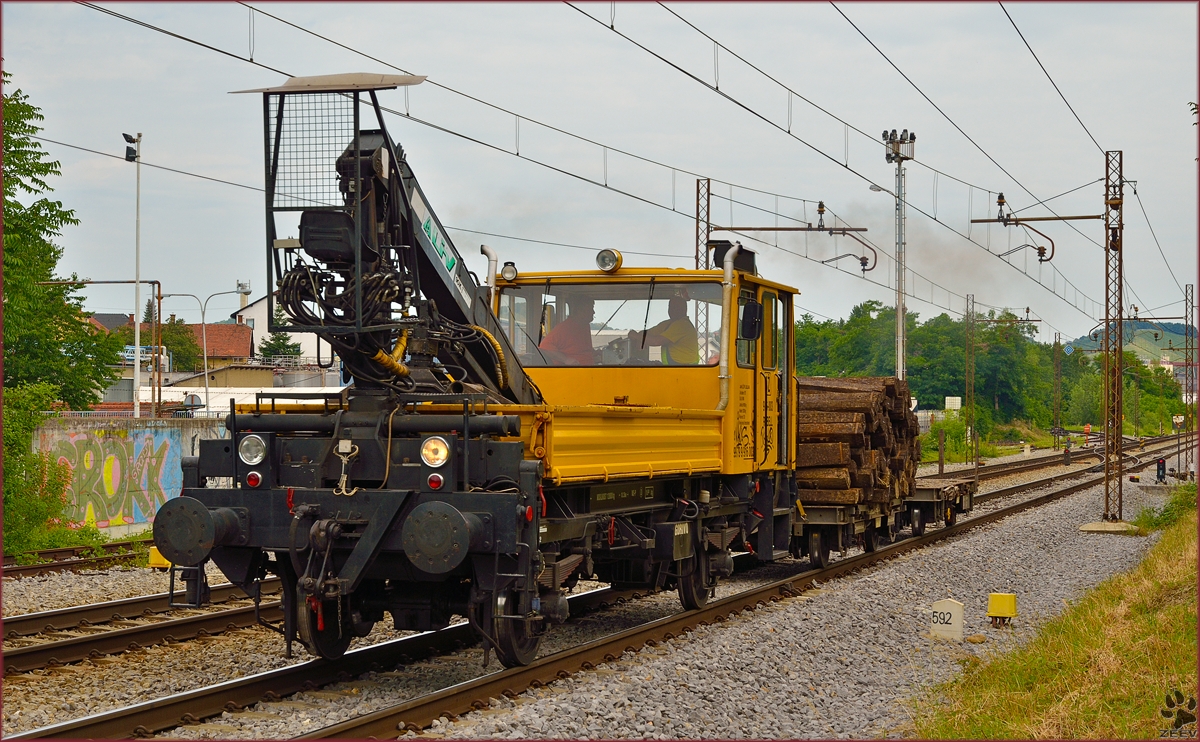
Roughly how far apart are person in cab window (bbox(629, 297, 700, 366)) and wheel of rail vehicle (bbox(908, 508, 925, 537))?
1031 centimetres

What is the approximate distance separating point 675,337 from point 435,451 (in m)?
4.34

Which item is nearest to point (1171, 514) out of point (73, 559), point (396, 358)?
point (73, 559)

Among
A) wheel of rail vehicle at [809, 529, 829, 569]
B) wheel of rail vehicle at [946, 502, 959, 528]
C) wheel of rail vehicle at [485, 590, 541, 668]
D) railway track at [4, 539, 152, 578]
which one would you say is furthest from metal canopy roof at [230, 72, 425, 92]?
wheel of rail vehicle at [946, 502, 959, 528]

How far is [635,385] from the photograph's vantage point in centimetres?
1168

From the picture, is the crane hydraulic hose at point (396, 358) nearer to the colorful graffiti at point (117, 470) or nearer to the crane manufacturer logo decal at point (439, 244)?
the crane manufacturer logo decal at point (439, 244)

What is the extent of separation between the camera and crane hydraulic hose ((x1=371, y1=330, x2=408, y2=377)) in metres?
8.17

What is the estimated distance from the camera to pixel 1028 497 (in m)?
31.0

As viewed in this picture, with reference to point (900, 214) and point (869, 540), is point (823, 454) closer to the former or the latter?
point (869, 540)

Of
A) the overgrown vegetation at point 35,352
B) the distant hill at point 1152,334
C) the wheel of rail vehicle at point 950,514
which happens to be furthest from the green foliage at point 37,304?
the distant hill at point 1152,334

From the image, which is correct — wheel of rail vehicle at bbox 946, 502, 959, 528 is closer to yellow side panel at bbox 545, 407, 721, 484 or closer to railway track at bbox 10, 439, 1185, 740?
railway track at bbox 10, 439, 1185, 740

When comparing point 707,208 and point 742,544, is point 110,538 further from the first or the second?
point 707,208

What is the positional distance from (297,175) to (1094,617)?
27.3 ft

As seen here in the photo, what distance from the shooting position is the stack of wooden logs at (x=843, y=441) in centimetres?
1555

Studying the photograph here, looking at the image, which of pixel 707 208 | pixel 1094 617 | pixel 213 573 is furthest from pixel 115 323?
pixel 1094 617
